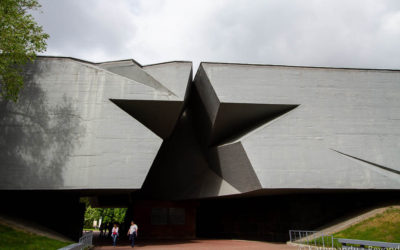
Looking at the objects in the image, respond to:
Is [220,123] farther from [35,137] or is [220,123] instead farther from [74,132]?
[35,137]

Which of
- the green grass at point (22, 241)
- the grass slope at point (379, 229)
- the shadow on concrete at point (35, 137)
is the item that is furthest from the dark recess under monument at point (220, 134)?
the green grass at point (22, 241)

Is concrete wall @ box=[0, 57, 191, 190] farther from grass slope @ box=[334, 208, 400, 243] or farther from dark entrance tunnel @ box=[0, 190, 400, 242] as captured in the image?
grass slope @ box=[334, 208, 400, 243]

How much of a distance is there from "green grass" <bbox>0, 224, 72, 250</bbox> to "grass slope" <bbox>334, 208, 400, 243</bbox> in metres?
12.4

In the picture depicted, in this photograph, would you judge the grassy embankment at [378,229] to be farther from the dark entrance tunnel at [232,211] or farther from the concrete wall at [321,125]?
the dark entrance tunnel at [232,211]

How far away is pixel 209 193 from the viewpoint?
61.4 feet

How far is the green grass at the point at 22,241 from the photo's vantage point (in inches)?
400

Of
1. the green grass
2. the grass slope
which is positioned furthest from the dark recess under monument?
the green grass

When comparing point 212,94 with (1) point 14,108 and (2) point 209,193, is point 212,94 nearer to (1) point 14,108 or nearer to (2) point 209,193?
(2) point 209,193

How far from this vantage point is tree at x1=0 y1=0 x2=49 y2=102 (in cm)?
1219

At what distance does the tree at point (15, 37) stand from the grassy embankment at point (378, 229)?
613 inches

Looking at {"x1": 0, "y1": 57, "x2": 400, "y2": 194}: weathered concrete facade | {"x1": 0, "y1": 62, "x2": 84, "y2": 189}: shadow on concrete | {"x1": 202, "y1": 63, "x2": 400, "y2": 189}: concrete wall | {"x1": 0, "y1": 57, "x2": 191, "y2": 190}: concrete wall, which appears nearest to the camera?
{"x1": 0, "y1": 62, "x2": 84, "y2": 189}: shadow on concrete

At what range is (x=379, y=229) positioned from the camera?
43.9ft

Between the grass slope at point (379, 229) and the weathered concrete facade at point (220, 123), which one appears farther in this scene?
the weathered concrete facade at point (220, 123)

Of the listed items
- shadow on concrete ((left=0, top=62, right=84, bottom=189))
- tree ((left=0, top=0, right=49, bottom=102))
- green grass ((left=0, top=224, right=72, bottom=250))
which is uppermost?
tree ((left=0, top=0, right=49, bottom=102))
